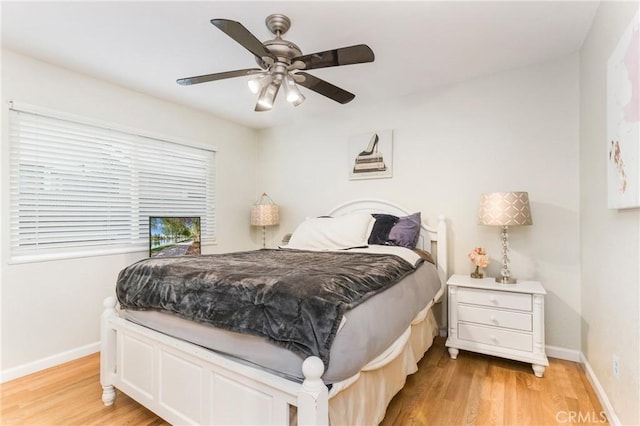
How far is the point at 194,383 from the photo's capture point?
63.1 inches

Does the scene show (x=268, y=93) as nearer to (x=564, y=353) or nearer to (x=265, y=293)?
(x=265, y=293)

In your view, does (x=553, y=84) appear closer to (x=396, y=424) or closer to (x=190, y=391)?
(x=396, y=424)

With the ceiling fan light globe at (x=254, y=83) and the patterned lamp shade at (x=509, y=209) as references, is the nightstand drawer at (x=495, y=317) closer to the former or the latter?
the patterned lamp shade at (x=509, y=209)

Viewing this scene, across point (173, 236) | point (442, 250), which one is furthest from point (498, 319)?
point (173, 236)

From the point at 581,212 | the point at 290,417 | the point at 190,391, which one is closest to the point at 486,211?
the point at 581,212

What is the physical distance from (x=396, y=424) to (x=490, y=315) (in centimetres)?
117

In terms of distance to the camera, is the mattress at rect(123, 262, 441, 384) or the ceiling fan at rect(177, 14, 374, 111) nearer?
the mattress at rect(123, 262, 441, 384)

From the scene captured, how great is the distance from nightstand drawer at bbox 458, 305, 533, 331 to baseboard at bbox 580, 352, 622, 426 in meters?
0.44

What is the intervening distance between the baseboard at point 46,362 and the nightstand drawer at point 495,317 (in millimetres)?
3173

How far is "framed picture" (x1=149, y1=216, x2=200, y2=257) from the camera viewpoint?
3.26 meters

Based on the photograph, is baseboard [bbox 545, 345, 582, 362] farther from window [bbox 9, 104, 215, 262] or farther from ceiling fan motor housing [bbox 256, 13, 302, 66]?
window [bbox 9, 104, 215, 262]

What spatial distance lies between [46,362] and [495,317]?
11.5 ft

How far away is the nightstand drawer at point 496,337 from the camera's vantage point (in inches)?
91.1

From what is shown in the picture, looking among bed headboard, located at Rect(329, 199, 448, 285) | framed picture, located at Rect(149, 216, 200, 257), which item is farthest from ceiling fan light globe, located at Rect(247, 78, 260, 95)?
framed picture, located at Rect(149, 216, 200, 257)
